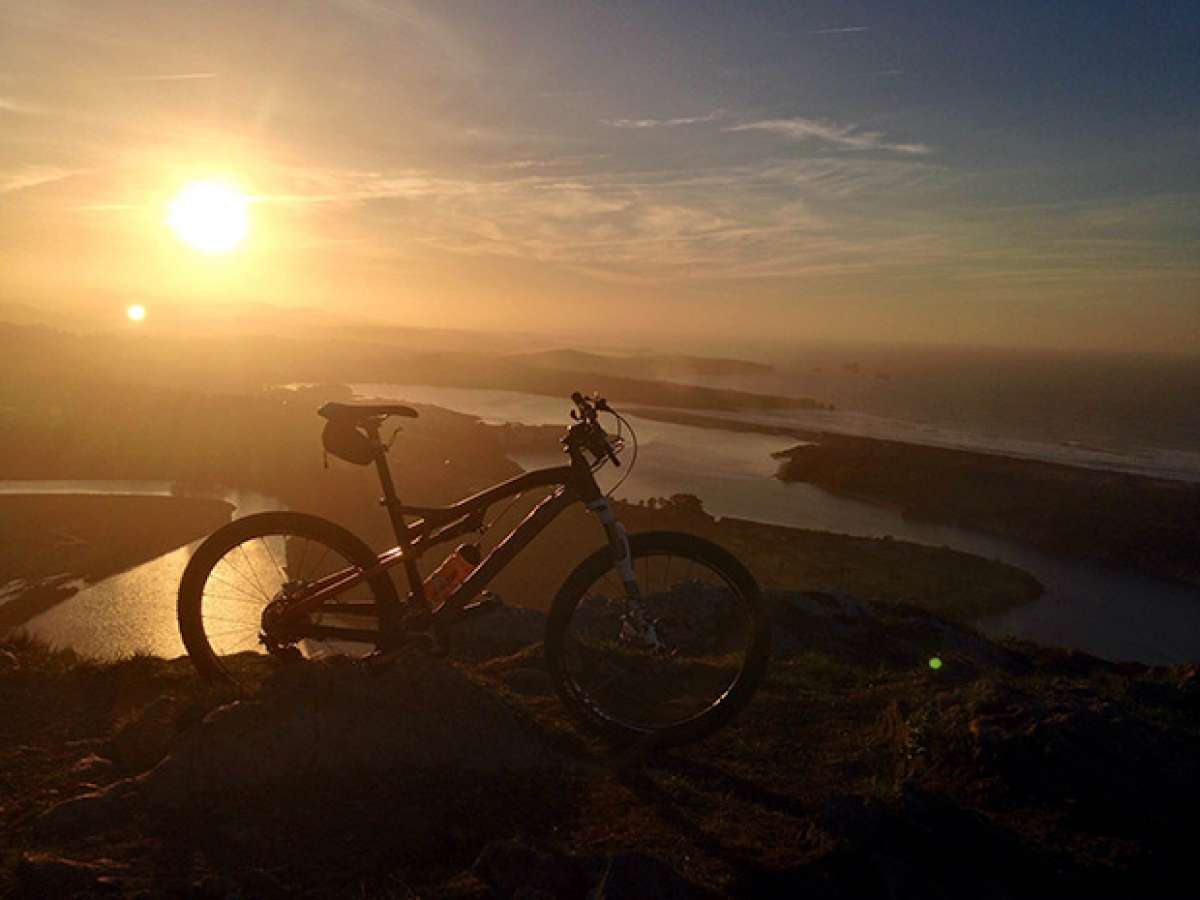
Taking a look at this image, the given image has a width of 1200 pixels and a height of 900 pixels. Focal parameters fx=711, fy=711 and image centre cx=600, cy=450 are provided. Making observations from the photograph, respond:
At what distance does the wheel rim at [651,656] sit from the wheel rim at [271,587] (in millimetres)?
1574

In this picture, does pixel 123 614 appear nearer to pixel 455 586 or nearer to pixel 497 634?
pixel 497 634

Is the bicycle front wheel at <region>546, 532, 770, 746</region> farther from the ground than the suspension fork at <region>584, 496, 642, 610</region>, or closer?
closer

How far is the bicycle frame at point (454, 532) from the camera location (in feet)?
15.1

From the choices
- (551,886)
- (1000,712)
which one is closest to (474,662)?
(551,886)

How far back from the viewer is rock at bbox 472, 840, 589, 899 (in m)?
3.16

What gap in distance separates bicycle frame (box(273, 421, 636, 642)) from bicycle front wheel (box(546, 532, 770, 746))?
22 cm

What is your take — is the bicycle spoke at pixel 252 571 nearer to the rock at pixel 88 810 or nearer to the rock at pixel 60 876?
the rock at pixel 88 810

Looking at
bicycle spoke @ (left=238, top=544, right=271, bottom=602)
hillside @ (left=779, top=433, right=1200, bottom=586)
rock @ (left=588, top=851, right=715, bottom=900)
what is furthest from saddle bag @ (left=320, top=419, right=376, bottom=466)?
hillside @ (left=779, top=433, right=1200, bottom=586)

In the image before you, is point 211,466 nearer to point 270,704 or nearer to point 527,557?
point 527,557

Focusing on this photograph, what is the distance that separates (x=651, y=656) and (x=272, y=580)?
279 centimetres

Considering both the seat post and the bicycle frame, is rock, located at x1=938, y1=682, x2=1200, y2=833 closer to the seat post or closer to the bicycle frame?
the bicycle frame

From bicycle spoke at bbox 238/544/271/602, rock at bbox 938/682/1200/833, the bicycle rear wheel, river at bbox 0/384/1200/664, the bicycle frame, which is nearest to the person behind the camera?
rock at bbox 938/682/1200/833

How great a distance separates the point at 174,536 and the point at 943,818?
3862 centimetres

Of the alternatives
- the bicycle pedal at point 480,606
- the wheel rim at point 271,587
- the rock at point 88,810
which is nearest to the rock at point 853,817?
the bicycle pedal at point 480,606
